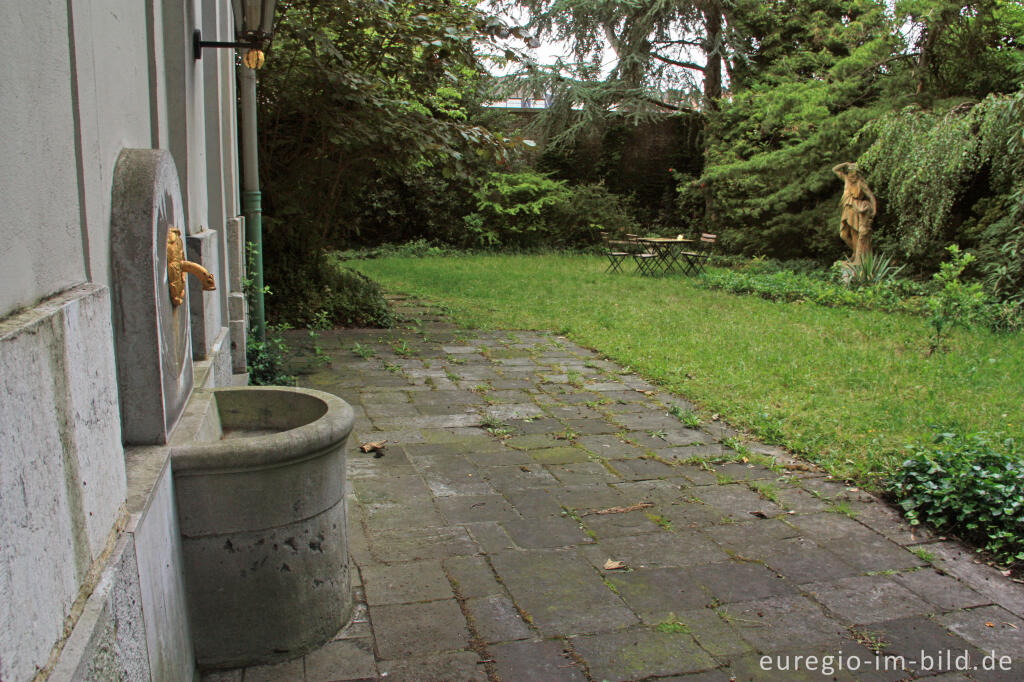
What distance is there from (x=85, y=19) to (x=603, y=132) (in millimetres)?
18922

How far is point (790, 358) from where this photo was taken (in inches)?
266

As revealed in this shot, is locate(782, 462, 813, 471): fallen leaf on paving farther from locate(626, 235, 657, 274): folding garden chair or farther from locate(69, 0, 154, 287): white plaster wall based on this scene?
locate(626, 235, 657, 274): folding garden chair

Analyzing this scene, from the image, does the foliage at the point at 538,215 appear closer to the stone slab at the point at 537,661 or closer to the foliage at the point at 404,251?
the foliage at the point at 404,251

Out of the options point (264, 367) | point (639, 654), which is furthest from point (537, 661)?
point (264, 367)

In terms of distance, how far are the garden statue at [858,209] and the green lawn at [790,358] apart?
2.42 m

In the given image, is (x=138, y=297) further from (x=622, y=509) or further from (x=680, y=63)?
(x=680, y=63)

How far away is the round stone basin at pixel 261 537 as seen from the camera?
216 centimetres

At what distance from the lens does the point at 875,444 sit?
4441 millimetres

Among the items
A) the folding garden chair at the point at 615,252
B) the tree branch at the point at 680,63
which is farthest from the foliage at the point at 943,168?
the tree branch at the point at 680,63

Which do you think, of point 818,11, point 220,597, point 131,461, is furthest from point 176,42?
point 818,11

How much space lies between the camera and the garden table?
544 inches

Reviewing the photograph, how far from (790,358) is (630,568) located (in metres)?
4.32

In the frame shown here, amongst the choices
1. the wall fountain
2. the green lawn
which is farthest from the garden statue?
the wall fountain

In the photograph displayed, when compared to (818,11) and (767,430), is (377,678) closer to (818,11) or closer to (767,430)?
(767,430)
